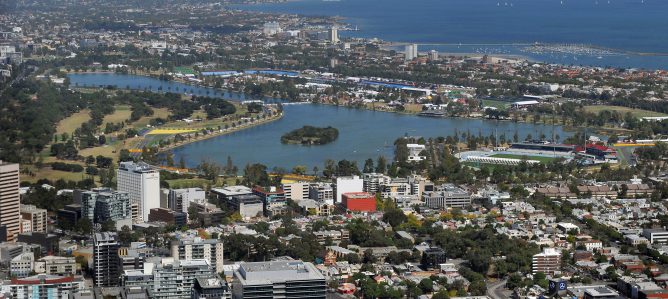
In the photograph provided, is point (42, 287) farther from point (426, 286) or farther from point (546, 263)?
point (546, 263)

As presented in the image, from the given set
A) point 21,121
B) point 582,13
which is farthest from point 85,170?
point 582,13

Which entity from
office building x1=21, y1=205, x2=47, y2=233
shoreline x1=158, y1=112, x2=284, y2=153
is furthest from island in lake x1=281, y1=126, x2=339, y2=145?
office building x1=21, y1=205, x2=47, y2=233

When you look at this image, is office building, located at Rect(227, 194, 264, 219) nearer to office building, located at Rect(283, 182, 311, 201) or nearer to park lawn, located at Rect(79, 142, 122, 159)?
office building, located at Rect(283, 182, 311, 201)

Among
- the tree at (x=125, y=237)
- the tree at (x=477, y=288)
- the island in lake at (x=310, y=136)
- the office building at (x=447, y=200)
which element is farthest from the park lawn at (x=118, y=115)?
the tree at (x=477, y=288)

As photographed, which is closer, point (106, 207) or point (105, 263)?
point (105, 263)

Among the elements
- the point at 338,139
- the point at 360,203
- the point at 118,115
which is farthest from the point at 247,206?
the point at 118,115

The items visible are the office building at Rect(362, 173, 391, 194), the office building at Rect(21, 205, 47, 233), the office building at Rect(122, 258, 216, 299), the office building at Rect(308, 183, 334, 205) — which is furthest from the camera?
the office building at Rect(362, 173, 391, 194)

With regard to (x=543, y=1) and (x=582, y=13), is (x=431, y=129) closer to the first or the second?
(x=582, y=13)
